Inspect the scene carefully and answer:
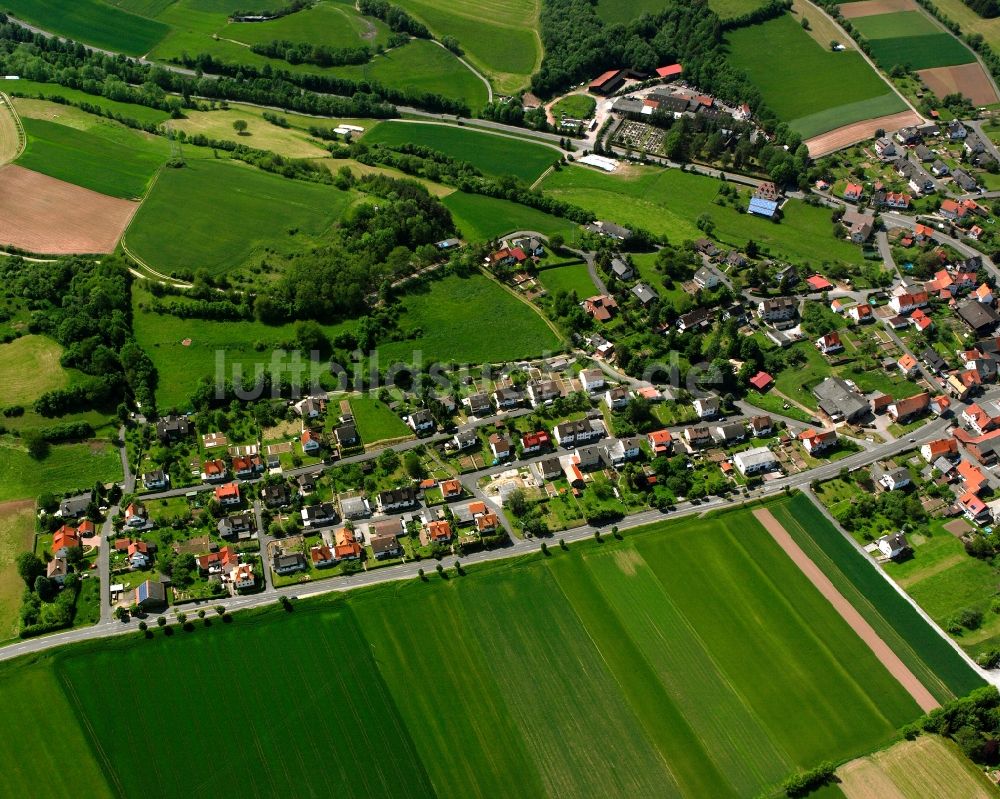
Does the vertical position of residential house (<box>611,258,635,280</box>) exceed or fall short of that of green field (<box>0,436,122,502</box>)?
it exceeds it

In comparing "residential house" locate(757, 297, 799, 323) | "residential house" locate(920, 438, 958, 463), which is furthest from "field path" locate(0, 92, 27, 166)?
"residential house" locate(920, 438, 958, 463)

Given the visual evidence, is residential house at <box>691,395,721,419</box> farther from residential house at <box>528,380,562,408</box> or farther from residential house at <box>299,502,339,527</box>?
residential house at <box>299,502,339,527</box>

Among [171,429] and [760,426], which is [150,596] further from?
[760,426]

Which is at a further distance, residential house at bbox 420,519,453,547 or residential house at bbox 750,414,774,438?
residential house at bbox 750,414,774,438

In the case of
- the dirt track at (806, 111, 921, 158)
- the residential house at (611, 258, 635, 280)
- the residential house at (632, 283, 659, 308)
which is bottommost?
the residential house at (632, 283, 659, 308)

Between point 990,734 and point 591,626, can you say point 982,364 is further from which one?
point 591,626

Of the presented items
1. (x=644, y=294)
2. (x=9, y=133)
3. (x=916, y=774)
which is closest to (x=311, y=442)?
(x=644, y=294)
